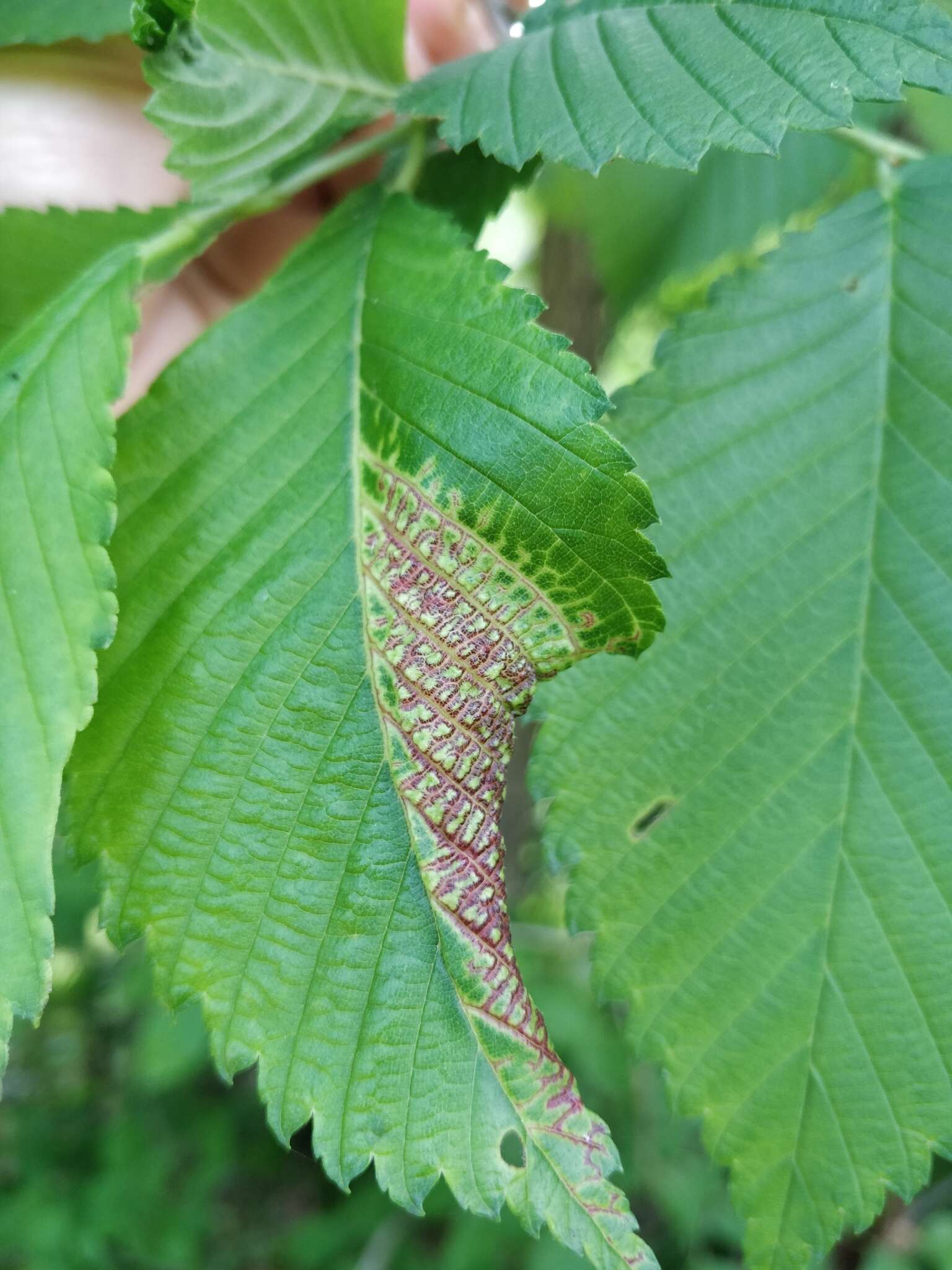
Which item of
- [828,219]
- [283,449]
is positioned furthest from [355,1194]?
[828,219]

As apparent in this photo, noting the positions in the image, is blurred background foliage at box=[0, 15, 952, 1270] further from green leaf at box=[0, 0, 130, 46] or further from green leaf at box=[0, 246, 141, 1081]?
green leaf at box=[0, 246, 141, 1081]

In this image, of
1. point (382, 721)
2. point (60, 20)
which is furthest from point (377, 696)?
point (60, 20)

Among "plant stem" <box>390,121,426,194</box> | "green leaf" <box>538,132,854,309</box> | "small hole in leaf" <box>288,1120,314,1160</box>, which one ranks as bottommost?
"small hole in leaf" <box>288,1120,314,1160</box>

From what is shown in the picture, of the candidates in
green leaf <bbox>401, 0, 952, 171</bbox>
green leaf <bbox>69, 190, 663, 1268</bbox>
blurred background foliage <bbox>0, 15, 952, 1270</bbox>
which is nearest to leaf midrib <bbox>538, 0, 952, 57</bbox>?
green leaf <bbox>401, 0, 952, 171</bbox>

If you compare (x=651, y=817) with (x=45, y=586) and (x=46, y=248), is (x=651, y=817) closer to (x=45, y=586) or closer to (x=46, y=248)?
(x=45, y=586)

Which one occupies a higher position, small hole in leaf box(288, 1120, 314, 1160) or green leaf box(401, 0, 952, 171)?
green leaf box(401, 0, 952, 171)
